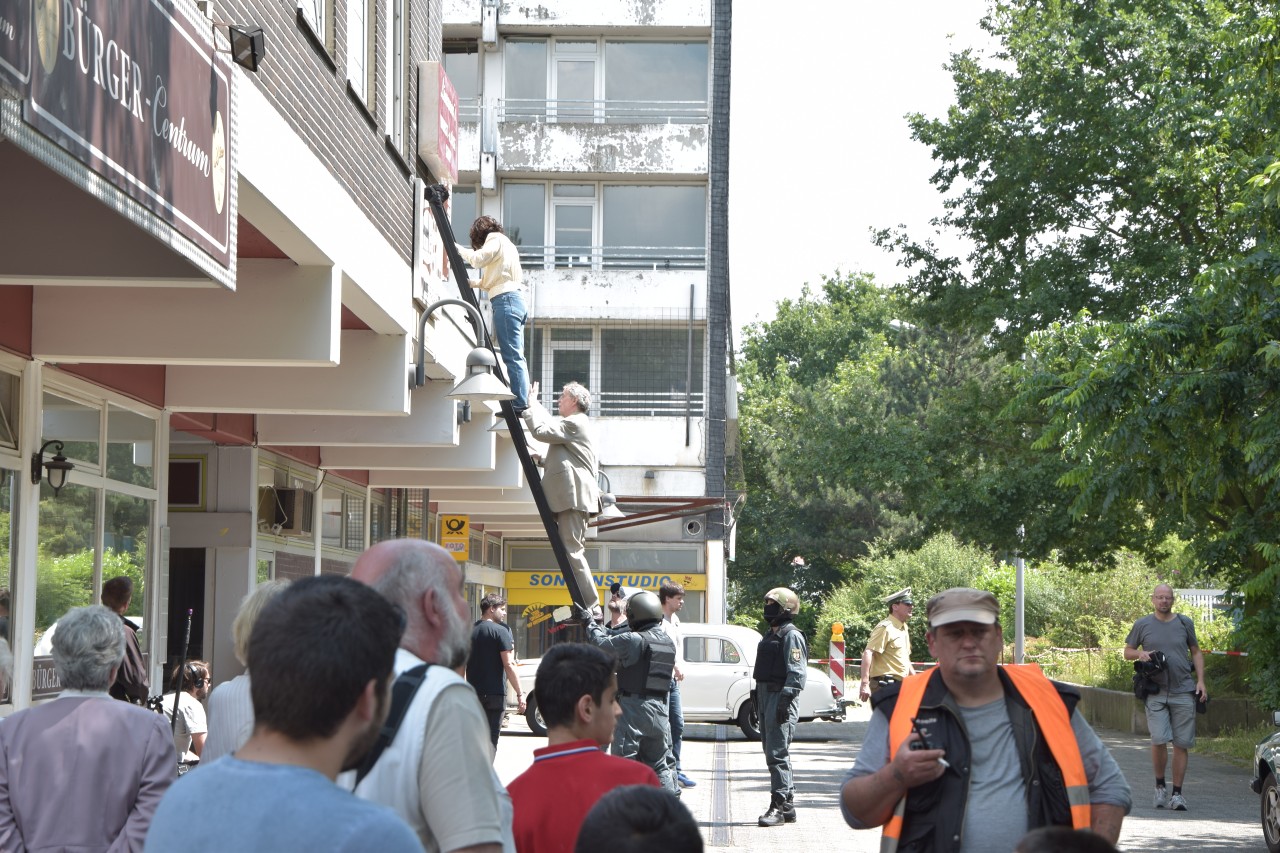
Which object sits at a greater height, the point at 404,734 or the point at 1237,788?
the point at 404,734

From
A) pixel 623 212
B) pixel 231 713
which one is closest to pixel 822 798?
pixel 231 713

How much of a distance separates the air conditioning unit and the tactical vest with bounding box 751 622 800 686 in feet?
17.8

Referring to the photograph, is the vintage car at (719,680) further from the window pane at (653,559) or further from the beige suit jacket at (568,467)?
the beige suit jacket at (568,467)

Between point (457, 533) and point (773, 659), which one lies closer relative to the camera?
point (773, 659)

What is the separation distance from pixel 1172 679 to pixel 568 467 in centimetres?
659

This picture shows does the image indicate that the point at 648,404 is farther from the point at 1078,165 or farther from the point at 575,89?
the point at 1078,165

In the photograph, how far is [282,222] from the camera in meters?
9.71

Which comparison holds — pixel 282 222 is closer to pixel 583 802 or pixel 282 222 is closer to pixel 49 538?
pixel 49 538

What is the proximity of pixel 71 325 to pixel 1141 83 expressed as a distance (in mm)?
21171

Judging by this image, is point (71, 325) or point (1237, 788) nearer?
point (71, 325)

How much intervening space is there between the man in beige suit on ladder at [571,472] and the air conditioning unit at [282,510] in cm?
622

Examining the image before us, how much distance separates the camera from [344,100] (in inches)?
488

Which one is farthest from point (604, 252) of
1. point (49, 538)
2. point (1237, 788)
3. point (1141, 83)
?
point (49, 538)

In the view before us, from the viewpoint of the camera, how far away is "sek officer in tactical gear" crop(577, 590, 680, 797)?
11391mm
